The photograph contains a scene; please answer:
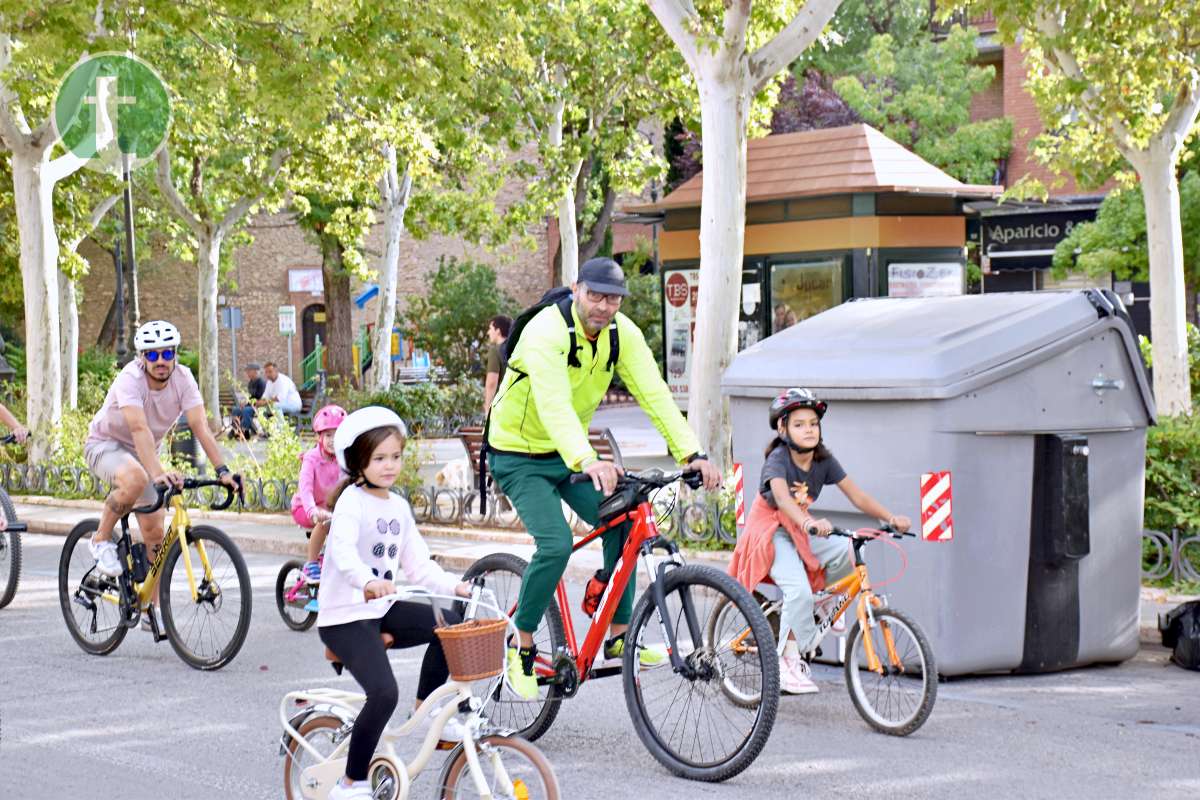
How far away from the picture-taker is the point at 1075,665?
827 centimetres

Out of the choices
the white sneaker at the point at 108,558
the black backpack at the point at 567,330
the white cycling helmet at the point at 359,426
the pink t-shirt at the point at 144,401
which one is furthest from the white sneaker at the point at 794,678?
the white sneaker at the point at 108,558

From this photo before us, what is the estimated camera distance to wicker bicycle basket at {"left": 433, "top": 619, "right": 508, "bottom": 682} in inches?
175

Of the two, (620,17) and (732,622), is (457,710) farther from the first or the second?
(620,17)

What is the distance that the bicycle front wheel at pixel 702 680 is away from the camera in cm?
573

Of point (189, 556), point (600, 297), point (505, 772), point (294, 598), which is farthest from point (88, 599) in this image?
point (505, 772)

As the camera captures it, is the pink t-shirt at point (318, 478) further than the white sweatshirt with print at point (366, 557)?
Yes

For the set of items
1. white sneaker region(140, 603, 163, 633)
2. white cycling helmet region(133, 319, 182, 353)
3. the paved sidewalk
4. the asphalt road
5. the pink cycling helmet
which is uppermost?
white cycling helmet region(133, 319, 182, 353)

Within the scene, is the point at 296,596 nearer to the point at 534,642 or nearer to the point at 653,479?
the point at 534,642

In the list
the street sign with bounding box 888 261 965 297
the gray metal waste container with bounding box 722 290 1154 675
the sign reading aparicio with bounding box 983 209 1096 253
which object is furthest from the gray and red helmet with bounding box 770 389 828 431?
the sign reading aparicio with bounding box 983 209 1096 253

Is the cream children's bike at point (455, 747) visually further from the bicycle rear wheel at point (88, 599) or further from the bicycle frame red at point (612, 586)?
the bicycle rear wheel at point (88, 599)

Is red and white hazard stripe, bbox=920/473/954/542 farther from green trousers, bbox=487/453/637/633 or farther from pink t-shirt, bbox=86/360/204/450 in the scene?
pink t-shirt, bbox=86/360/204/450

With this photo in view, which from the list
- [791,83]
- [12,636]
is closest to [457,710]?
[12,636]

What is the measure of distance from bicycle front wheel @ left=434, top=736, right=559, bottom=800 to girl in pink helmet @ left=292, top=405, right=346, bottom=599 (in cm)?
439

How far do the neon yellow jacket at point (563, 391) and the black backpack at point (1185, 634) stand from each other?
330 centimetres
